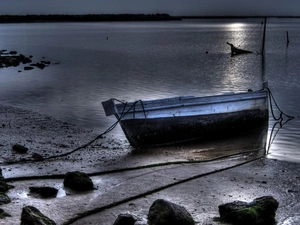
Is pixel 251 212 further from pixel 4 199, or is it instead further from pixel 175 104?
pixel 175 104

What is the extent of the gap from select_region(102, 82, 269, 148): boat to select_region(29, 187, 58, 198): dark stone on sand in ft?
12.0

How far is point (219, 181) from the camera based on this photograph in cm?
910

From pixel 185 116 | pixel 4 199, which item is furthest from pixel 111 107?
pixel 4 199

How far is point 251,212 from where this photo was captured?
6.74 meters

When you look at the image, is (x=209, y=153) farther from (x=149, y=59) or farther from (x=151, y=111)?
(x=149, y=59)

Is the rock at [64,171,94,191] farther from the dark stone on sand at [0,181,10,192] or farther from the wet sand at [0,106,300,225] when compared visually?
the dark stone on sand at [0,181,10,192]

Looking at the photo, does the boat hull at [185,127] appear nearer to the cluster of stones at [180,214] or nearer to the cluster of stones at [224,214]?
the cluster of stones at [180,214]

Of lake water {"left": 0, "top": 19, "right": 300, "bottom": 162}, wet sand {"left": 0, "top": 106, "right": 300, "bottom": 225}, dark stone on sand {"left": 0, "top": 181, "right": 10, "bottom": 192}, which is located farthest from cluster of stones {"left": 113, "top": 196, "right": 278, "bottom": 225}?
lake water {"left": 0, "top": 19, "right": 300, "bottom": 162}

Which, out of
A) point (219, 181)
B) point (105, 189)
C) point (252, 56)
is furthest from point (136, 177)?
point (252, 56)

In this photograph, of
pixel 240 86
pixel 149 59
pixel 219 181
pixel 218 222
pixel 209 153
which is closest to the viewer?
pixel 218 222

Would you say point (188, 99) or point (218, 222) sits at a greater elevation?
point (188, 99)

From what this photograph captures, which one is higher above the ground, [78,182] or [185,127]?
[78,182]

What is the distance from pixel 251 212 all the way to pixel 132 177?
308 cm

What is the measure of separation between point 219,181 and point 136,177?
67.4 inches
